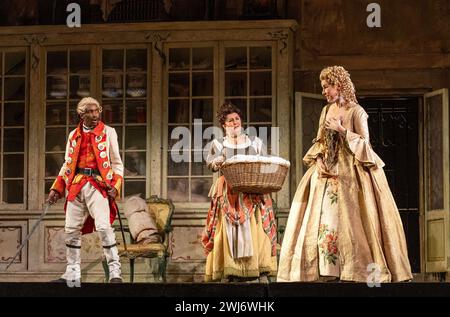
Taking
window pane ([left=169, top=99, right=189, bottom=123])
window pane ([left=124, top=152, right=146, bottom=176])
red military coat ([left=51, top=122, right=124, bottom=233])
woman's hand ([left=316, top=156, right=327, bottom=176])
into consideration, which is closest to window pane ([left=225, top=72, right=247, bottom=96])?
window pane ([left=169, top=99, right=189, bottom=123])

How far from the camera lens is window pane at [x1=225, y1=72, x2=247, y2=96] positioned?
39.6 feet

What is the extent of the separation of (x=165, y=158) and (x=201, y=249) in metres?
0.93

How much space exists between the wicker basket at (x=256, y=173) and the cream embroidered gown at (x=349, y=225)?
30.8 inches

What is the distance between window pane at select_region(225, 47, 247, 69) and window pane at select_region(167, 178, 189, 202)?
1153 mm

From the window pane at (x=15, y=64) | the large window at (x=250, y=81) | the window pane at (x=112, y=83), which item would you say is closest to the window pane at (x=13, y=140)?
the window pane at (x=15, y=64)

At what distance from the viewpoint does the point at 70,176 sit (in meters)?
9.01

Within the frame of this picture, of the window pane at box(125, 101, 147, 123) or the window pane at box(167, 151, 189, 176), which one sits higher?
the window pane at box(125, 101, 147, 123)

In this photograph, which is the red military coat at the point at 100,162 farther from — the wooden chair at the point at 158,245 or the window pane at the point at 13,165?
the window pane at the point at 13,165

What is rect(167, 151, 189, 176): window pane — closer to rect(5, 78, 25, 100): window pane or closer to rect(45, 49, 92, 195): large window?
rect(45, 49, 92, 195): large window

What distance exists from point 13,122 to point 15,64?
0.56 metres

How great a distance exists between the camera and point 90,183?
895cm

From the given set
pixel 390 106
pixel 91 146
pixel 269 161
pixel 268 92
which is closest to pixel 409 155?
pixel 390 106

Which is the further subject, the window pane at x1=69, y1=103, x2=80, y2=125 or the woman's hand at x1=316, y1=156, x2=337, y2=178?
the window pane at x1=69, y1=103, x2=80, y2=125

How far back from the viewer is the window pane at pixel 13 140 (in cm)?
1228
